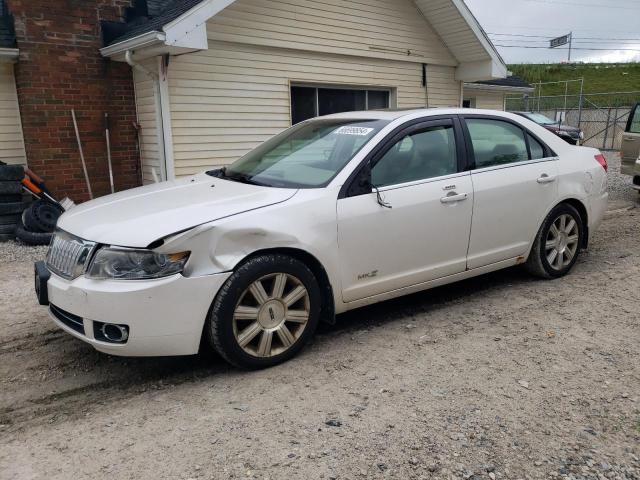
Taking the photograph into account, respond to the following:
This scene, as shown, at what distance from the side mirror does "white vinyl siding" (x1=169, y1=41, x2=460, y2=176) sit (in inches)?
196

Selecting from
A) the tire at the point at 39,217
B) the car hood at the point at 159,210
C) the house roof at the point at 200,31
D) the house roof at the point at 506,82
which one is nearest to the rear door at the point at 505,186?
the car hood at the point at 159,210

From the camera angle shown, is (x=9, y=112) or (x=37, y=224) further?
(x=9, y=112)

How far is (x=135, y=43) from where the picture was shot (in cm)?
725

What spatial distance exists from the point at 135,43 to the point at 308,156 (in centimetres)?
439

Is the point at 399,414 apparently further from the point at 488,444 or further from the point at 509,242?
the point at 509,242

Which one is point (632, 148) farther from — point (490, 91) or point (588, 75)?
point (588, 75)

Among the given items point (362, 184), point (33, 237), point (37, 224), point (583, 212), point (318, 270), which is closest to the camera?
point (318, 270)

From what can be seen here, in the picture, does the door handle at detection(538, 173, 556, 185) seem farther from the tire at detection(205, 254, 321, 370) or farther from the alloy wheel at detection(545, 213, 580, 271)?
the tire at detection(205, 254, 321, 370)

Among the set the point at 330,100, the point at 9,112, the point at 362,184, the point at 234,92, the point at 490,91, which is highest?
the point at 490,91

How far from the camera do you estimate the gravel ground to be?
2564mm

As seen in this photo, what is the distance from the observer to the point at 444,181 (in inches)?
165

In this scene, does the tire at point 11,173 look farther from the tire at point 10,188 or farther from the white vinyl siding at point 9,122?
the white vinyl siding at point 9,122

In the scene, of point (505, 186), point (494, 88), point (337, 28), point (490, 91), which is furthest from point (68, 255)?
point (490, 91)

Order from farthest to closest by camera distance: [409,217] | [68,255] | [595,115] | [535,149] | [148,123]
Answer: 1. [595,115]
2. [148,123]
3. [535,149]
4. [409,217]
5. [68,255]
